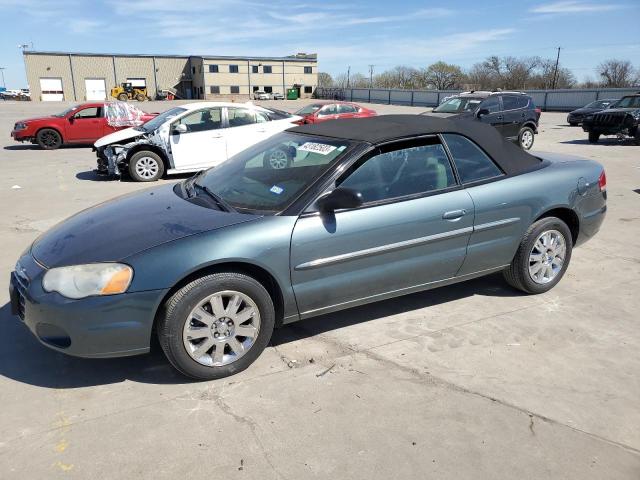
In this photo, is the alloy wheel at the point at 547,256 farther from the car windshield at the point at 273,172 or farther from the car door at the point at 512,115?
the car door at the point at 512,115

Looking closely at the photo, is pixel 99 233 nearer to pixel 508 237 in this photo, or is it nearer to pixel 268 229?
pixel 268 229

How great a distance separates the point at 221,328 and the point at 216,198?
1.06 metres

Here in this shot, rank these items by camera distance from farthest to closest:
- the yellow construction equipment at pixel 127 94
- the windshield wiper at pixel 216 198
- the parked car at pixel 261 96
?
the parked car at pixel 261 96, the yellow construction equipment at pixel 127 94, the windshield wiper at pixel 216 198

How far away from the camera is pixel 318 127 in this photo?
443 centimetres

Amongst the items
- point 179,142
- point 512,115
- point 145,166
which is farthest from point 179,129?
point 512,115

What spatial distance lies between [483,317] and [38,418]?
3.17 metres

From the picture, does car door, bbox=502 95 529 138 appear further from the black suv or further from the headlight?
the headlight

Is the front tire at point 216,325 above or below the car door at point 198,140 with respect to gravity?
below

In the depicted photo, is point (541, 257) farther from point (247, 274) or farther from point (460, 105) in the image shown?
point (460, 105)

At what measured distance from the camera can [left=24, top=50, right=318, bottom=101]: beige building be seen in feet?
252

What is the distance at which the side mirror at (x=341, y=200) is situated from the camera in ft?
11.1

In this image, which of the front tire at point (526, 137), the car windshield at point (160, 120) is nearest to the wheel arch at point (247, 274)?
the car windshield at point (160, 120)

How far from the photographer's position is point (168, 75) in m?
85.9

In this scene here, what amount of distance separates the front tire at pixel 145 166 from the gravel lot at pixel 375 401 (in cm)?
631
